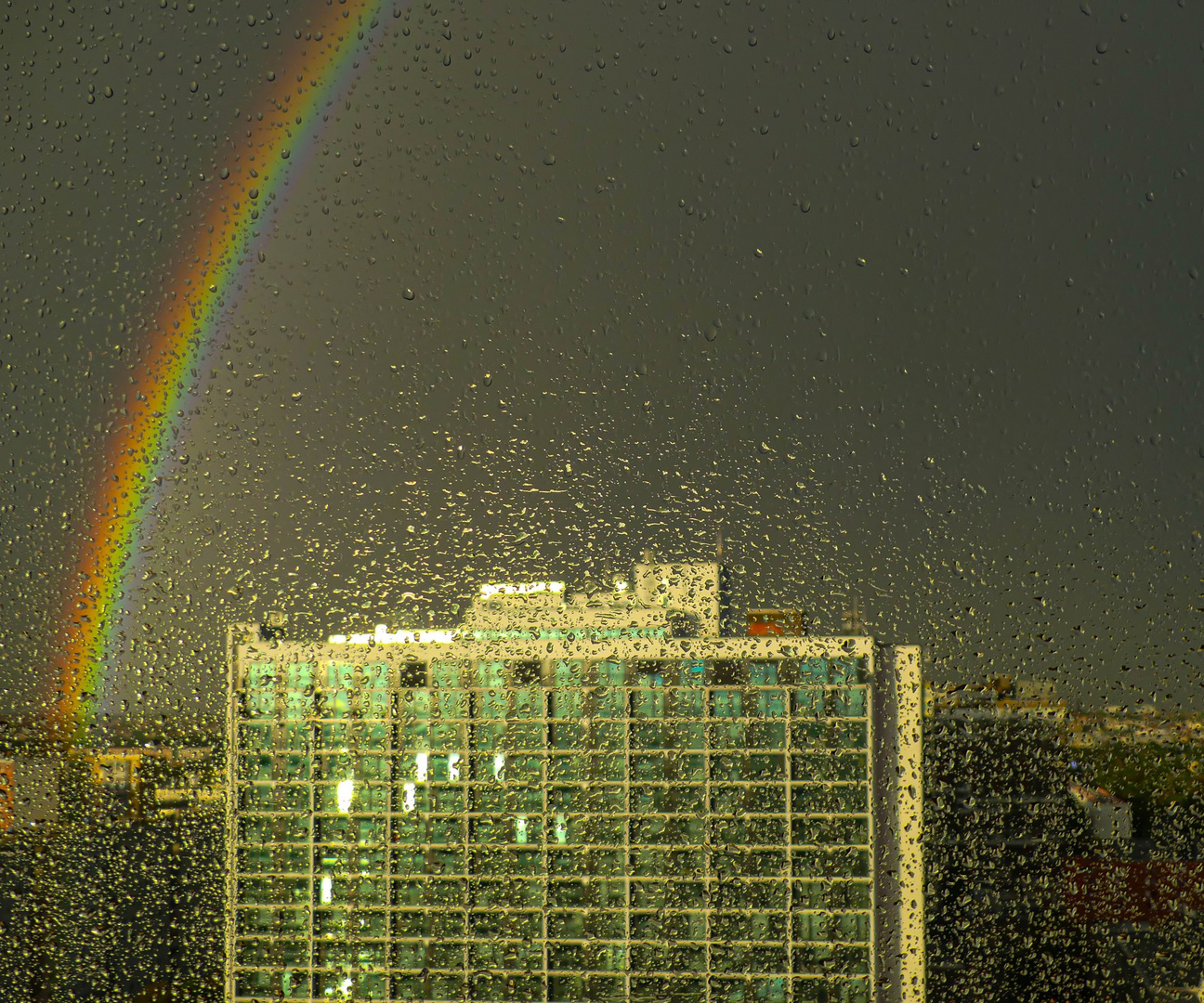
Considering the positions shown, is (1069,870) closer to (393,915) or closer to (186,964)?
(186,964)

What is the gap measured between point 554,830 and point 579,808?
75 cm

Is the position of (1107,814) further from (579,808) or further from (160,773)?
(579,808)

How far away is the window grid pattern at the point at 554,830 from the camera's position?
14.8 m

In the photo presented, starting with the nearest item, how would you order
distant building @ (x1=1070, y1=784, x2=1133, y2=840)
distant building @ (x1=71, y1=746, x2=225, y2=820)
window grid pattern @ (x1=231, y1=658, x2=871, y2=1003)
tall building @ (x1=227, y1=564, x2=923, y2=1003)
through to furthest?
distant building @ (x1=71, y1=746, x2=225, y2=820) < distant building @ (x1=1070, y1=784, x2=1133, y2=840) < tall building @ (x1=227, y1=564, x2=923, y2=1003) < window grid pattern @ (x1=231, y1=658, x2=871, y2=1003)

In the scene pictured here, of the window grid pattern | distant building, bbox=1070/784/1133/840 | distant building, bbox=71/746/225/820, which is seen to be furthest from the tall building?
distant building, bbox=71/746/225/820

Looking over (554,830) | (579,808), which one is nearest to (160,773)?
(554,830)

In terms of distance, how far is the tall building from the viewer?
14133 mm

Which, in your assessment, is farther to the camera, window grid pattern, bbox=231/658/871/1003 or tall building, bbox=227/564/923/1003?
window grid pattern, bbox=231/658/871/1003

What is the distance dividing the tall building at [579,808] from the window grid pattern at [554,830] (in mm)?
52

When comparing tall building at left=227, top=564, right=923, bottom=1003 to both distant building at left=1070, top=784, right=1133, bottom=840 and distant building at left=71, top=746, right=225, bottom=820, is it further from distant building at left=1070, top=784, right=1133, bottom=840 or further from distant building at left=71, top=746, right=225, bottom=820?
distant building at left=71, top=746, right=225, bottom=820

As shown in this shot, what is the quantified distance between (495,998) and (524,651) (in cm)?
811

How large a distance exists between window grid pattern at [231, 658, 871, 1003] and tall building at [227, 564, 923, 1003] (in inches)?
2.0

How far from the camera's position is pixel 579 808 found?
18047 millimetres

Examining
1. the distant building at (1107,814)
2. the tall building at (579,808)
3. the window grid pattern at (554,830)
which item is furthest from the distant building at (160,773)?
the window grid pattern at (554,830)
